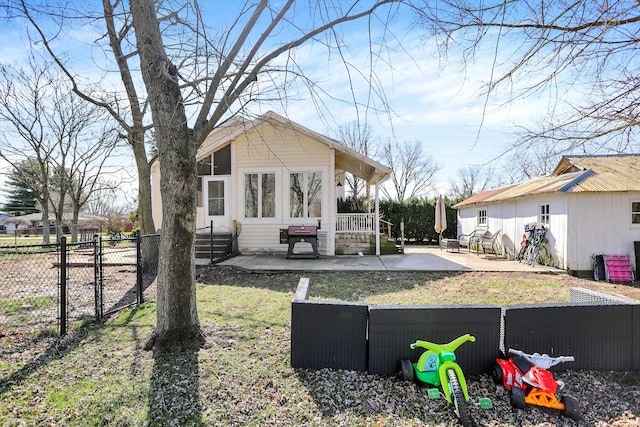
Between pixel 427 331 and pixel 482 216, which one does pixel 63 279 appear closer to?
pixel 427 331

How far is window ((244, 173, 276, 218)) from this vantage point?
38.9ft


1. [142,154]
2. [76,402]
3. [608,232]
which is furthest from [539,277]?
[142,154]

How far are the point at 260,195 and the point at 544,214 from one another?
8974 millimetres

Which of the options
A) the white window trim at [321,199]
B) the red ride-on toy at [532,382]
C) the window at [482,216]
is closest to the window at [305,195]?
the white window trim at [321,199]

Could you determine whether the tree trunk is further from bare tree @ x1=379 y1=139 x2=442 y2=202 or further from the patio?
bare tree @ x1=379 y1=139 x2=442 y2=202

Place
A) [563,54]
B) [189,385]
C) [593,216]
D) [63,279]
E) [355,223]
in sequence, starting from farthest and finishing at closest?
1. [355,223]
2. [593,216]
3. [63,279]
4. [563,54]
5. [189,385]

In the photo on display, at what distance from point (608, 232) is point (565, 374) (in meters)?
7.62

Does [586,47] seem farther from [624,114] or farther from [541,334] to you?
[541,334]

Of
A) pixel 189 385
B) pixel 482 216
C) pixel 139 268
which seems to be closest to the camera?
pixel 189 385

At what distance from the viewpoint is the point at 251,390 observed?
2.96 m

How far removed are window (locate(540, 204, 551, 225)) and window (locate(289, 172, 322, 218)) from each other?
270 inches

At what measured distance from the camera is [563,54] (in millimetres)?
3490

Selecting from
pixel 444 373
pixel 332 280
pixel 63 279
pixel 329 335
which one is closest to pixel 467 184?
pixel 332 280

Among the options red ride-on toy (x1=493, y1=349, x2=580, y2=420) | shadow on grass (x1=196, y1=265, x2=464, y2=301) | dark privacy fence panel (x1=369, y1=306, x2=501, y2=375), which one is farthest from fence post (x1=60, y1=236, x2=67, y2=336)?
red ride-on toy (x1=493, y1=349, x2=580, y2=420)
